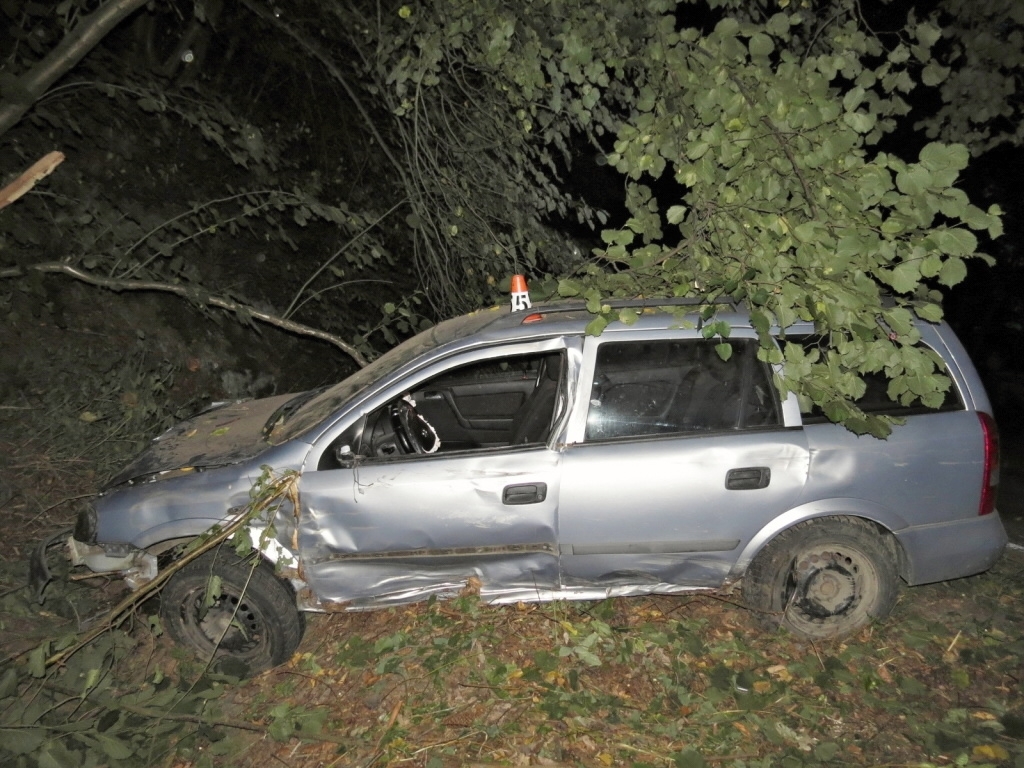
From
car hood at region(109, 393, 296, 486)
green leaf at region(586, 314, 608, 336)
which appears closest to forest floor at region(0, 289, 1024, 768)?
car hood at region(109, 393, 296, 486)

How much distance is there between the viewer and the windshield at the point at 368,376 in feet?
12.9

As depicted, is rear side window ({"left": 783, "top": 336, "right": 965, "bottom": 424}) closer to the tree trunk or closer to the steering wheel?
the steering wheel

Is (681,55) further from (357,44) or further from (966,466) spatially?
(357,44)

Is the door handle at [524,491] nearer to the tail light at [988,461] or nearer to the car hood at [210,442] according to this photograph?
the car hood at [210,442]

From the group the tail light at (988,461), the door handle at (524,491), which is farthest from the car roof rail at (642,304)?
the tail light at (988,461)

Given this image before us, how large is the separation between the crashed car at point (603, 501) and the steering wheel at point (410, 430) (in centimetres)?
29

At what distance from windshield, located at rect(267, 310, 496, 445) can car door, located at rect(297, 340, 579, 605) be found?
8.3 inches

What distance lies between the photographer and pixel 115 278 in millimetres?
5770

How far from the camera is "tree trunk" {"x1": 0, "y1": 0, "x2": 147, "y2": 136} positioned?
506cm

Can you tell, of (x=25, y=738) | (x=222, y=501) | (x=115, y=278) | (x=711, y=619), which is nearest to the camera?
(x=25, y=738)

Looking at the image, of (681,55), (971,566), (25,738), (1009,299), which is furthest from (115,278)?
(1009,299)

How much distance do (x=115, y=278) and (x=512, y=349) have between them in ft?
11.8

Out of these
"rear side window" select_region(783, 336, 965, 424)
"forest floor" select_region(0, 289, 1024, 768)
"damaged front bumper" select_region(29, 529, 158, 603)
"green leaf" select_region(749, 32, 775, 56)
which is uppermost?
"green leaf" select_region(749, 32, 775, 56)

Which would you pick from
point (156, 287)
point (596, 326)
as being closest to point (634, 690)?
point (596, 326)
